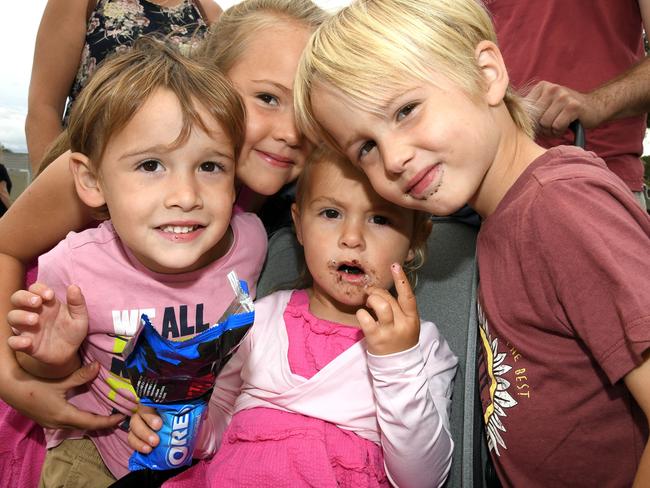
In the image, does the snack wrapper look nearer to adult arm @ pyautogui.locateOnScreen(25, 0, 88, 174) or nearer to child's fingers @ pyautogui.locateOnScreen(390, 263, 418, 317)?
child's fingers @ pyautogui.locateOnScreen(390, 263, 418, 317)

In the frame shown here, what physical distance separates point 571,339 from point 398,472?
1.93ft

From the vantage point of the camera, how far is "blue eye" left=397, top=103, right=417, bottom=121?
140cm

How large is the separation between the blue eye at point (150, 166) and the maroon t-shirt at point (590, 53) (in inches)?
59.9

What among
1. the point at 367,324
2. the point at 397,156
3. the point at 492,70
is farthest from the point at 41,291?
the point at 492,70

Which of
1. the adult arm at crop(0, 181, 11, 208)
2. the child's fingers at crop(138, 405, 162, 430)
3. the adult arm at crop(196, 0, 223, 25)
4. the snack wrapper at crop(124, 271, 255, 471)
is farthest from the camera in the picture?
the adult arm at crop(0, 181, 11, 208)

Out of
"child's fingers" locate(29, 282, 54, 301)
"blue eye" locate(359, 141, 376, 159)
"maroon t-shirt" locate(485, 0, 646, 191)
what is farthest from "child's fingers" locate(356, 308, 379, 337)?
"maroon t-shirt" locate(485, 0, 646, 191)

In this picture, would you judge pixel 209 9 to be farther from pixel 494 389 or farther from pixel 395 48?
pixel 494 389

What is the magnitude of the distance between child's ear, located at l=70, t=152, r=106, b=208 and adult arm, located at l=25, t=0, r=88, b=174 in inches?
41.2

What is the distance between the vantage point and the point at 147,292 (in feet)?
5.56

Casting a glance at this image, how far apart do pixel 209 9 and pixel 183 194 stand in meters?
1.63

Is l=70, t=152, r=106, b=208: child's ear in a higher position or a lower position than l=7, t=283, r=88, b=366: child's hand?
higher

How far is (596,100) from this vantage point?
1791mm

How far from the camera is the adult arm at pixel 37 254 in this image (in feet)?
5.34

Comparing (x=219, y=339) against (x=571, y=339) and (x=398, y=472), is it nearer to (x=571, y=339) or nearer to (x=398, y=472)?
(x=398, y=472)
